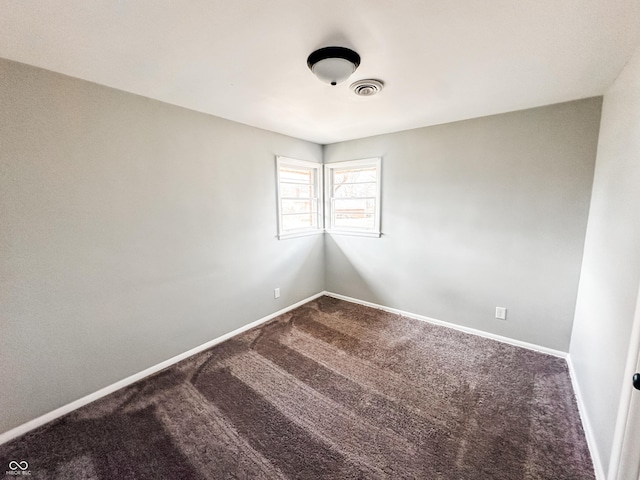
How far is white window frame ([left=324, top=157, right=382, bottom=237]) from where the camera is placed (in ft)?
11.4

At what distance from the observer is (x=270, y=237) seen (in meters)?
3.29

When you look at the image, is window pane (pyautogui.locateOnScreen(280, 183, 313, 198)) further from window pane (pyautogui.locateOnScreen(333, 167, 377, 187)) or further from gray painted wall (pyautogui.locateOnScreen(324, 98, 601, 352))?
gray painted wall (pyautogui.locateOnScreen(324, 98, 601, 352))

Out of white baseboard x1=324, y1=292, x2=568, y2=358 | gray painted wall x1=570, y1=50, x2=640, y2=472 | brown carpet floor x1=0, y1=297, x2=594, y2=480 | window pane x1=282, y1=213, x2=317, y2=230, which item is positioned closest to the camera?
gray painted wall x1=570, y1=50, x2=640, y2=472

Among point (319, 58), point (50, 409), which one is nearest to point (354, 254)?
point (319, 58)

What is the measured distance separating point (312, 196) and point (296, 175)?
0.45m

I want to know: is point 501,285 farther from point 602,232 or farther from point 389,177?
point 389,177

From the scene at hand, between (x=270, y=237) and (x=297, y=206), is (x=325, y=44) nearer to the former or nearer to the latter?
(x=270, y=237)

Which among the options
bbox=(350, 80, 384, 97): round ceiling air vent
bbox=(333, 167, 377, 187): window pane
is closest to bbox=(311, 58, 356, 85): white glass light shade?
bbox=(350, 80, 384, 97): round ceiling air vent

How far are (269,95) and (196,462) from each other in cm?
262

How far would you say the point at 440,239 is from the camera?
3053 millimetres

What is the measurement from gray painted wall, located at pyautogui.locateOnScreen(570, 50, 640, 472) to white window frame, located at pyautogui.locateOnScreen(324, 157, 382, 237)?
204 cm

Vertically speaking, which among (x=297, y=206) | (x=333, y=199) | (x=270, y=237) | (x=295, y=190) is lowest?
(x=270, y=237)

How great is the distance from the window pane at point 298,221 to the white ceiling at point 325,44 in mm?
1660

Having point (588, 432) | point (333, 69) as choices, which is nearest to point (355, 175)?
point (333, 69)
